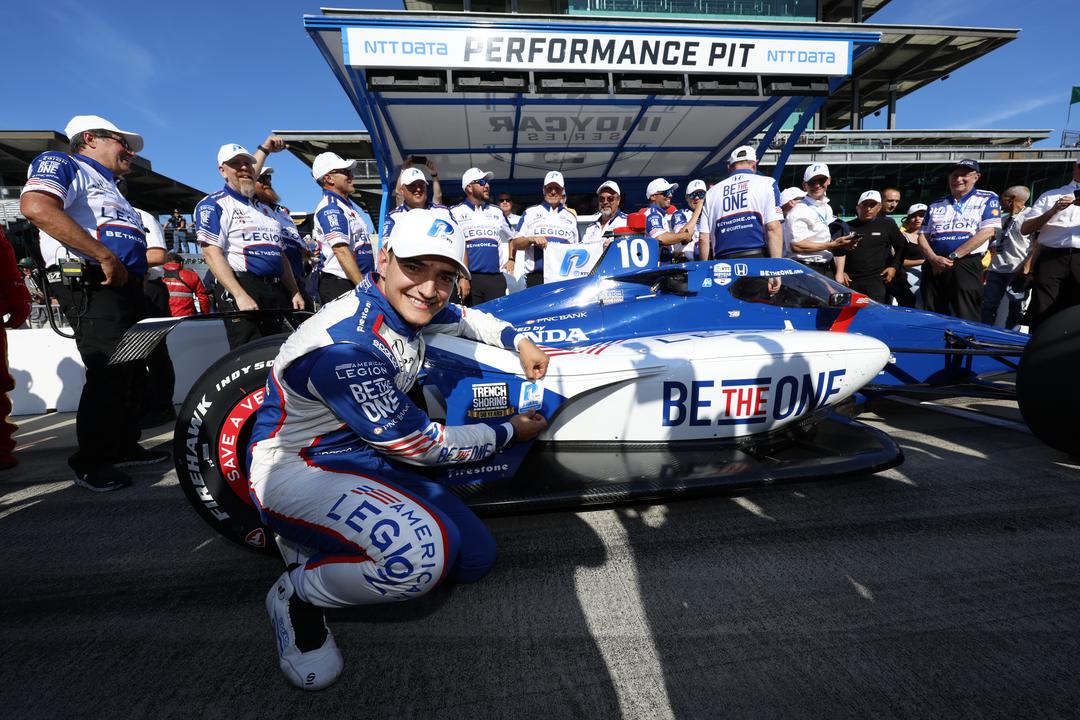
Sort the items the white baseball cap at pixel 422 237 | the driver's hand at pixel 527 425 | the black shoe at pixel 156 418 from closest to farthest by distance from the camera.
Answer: the white baseball cap at pixel 422 237, the driver's hand at pixel 527 425, the black shoe at pixel 156 418

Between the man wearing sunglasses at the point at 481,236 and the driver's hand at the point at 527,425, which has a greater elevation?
the man wearing sunglasses at the point at 481,236

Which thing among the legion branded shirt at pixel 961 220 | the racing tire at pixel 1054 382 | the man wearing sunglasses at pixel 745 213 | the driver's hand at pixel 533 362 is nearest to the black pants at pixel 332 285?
the driver's hand at pixel 533 362

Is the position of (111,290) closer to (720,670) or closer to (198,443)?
(198,443)

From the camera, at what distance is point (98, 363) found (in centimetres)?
290

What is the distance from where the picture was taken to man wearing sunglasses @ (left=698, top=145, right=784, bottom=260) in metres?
4.48

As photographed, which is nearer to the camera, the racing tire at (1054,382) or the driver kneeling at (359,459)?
the driver kneeling at (359,459)

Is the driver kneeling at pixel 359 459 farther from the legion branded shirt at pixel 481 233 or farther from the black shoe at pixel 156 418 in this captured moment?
the legion branded shirt at pixel 481 233

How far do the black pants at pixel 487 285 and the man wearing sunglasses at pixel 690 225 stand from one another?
7.58 ft

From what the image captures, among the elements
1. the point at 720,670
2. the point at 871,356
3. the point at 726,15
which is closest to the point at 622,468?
the point at 720,670

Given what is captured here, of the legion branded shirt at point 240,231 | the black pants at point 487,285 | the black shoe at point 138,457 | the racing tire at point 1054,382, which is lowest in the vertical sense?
the black shoe at point 138,457

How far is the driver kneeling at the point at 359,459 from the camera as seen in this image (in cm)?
148

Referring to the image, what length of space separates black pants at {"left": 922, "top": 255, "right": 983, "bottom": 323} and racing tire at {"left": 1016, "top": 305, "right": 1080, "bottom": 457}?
9.18 ft

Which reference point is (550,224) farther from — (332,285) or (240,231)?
(240,231)

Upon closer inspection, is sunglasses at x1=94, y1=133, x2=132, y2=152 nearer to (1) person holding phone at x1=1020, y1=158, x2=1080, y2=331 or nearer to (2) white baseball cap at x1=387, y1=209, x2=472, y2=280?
(2) white baseball cap at x1=387, y1=209, x2=472, y2=280
